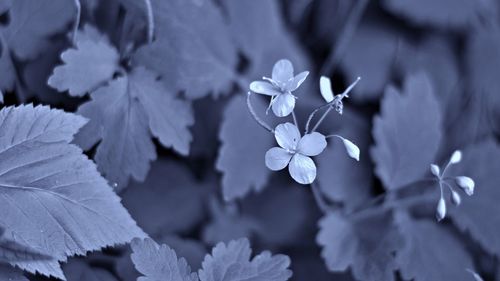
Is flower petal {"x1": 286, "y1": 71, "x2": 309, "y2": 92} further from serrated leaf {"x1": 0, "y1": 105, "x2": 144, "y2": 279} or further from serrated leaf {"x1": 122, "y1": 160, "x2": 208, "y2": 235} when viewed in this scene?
serrated leaf {"x1": 122, "y1": 160, "x2": 208, "y2": 235}

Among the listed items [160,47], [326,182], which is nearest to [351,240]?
[326,182]

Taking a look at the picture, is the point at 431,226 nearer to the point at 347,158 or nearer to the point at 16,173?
the point at 347,158

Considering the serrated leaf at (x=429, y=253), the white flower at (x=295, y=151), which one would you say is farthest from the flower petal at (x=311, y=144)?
the serrated leaf at (x=429, y=253)

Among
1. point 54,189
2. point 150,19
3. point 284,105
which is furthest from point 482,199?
point 54,189

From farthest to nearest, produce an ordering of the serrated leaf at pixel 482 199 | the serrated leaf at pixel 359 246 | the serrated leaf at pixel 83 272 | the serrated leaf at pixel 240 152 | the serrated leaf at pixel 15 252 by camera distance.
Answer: the serrated leaf at pixel 482 199 → the serrated leaf at pixel 240 152 → the serrated leaf at pixel 359 246 → the serrated leaf at pixel 83 272 → the serrated leaf at pixel 15 252

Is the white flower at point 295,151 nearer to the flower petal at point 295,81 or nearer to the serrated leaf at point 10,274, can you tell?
the flower petal at point 295,81

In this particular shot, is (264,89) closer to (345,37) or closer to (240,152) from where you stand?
(240,152)
